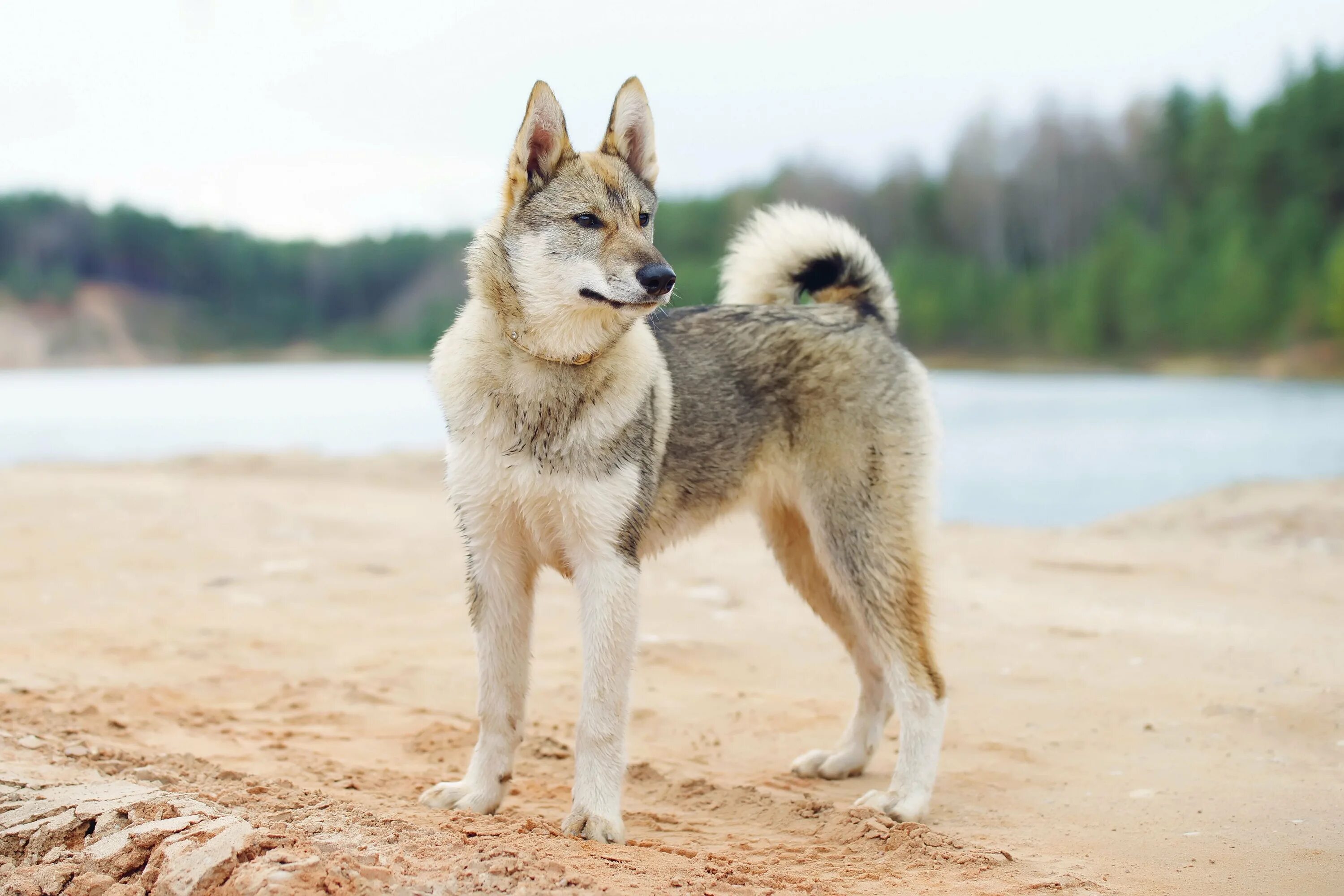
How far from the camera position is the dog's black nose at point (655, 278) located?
11.2 feet

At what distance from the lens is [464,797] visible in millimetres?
3709

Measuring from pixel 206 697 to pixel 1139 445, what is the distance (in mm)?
14496

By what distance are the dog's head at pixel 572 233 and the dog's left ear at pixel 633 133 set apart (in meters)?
0.11

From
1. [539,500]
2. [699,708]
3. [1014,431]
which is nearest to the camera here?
[539,500]

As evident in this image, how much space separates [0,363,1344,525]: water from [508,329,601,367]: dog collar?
5.36ft

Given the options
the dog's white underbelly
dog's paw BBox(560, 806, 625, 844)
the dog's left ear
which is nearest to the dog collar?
the dog's white underbelly

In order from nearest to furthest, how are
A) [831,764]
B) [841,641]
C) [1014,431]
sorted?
[831,764] → [841,641] → [1014,431]

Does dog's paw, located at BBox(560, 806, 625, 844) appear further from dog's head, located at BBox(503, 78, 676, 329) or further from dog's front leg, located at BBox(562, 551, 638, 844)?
dog's head, located at BBox(503, 78, 676, 329)

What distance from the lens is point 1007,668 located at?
221 inches

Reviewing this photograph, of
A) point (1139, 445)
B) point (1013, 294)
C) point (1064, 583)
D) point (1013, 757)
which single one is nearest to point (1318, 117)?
point (1013, 294)

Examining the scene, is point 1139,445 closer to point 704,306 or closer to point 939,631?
point 939,631

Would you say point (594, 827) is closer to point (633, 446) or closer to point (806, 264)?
point (633, 446)

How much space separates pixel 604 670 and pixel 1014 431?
53.2 ft

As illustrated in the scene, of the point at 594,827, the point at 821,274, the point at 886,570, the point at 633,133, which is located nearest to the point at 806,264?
the point at 821,274
